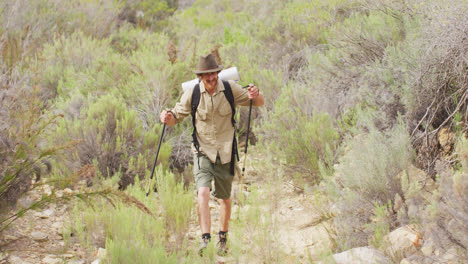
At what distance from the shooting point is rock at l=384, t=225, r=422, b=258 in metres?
3.47

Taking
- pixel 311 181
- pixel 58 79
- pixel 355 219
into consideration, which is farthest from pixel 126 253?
pixel 58 79

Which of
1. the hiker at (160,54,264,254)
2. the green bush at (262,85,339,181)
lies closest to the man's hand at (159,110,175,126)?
the hiker at (160,54,264,254)

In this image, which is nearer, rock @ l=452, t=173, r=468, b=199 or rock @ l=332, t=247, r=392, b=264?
rock @ l=452, t=173, r=468, b=199

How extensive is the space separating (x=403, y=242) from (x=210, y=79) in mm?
2247

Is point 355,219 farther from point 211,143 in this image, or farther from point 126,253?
point 126,253

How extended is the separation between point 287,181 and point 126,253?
3.08m

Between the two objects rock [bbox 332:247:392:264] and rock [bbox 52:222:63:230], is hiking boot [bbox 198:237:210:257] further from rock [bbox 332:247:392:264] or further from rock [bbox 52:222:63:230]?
rock [bbox 52:222:63:230]

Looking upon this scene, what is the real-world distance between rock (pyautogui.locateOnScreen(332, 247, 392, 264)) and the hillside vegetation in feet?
0.37

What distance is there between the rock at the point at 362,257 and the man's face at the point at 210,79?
6.40 ft

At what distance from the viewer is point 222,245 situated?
175 inches

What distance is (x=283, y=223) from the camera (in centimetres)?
507

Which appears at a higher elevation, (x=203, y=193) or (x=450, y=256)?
(x=450, y=256)

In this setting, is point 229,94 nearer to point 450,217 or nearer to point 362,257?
point 362,257

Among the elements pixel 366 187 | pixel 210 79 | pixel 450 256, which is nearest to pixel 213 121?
pixel 210 79
